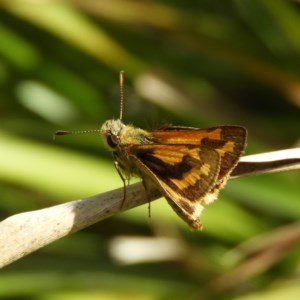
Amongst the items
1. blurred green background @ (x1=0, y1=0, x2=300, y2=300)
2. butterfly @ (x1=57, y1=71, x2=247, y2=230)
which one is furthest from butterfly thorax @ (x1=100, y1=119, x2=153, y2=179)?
blurred green background @ (x1=0, y1=0, x2=300, y2=300)

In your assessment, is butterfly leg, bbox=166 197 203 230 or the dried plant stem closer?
the dried plant stem

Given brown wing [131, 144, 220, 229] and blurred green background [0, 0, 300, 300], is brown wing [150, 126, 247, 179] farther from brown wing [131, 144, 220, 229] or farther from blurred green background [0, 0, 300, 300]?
blurred green background [0, 0, 300, 300]

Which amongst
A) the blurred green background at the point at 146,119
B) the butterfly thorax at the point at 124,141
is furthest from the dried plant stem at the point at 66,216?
the blurred green background at the point at 146,119

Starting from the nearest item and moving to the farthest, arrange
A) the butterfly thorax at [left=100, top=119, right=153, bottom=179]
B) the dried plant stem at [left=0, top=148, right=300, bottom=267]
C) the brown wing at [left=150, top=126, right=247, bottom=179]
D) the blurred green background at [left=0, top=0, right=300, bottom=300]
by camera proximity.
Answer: the dried plant stem at [left=0, top=148, right=300, bottom=267]
the brown wing at [left=150, top=126, right=247, bottom=179]
the butterfly thorax at [left=100, top=119, right=153, bottom=179]
the blurred green background at [left=0, top=0, right=300, bottom=300]

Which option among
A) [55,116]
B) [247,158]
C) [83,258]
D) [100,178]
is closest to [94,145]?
[100,178]

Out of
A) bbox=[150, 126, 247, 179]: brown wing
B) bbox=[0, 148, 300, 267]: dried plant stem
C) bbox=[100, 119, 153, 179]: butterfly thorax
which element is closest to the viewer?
bbox=[0, 148, 300, 267]: dried plant stem

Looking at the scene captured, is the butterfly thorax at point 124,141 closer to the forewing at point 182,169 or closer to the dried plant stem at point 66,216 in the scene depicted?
the forewing at point 182,169

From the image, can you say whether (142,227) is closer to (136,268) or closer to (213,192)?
(136,268)

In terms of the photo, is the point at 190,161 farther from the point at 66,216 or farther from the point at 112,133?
the point at 66,216
